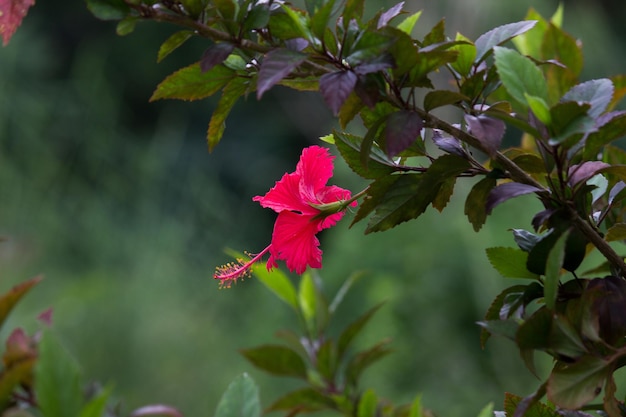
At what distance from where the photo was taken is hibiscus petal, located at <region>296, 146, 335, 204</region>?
419mm

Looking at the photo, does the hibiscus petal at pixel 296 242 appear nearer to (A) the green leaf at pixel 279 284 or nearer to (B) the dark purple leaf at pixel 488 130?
(B) the dark purple leaf at pixel 488 130

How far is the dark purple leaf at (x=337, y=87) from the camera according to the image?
32 centimetres

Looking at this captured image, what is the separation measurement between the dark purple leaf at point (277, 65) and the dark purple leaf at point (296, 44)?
0.02 m

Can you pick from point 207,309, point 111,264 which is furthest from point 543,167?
point 111,264

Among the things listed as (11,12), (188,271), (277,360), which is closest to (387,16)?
(11,12)

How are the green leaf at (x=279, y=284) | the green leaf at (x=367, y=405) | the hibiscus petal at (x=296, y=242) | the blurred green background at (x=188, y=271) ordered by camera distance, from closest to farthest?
the hibiscus petal at (x=296, y=242) → the green leaf at (x=367, y=405) → the green leaf at (x=279, y=284) → the blurred green background at (x=188, y=271)

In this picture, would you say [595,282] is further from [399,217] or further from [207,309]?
[207,309]

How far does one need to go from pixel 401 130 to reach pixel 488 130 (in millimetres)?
37

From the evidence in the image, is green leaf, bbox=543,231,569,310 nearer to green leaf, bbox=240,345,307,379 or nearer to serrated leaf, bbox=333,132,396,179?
serrated leaf, bbox=333,132,396,179

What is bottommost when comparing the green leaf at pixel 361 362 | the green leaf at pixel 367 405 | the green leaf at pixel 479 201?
the green leaf at pixel 361 362

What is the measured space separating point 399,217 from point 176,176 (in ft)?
11.5

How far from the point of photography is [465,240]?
6.35 feet

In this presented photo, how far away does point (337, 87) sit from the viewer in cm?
33

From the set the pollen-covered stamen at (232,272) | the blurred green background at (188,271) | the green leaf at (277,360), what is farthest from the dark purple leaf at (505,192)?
the blurred green background at (188,271)
